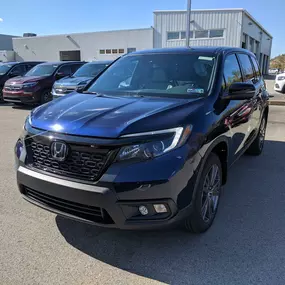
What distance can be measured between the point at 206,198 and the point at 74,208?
127 cm

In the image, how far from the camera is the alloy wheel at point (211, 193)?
9.74ft

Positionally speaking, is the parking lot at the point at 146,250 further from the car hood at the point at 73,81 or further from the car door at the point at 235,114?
the car hood at the point at 73,81

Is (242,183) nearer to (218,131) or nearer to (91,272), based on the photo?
(218,131)

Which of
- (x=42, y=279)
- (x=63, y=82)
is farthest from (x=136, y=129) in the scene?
(x=63, y=82)

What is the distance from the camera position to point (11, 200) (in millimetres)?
3770

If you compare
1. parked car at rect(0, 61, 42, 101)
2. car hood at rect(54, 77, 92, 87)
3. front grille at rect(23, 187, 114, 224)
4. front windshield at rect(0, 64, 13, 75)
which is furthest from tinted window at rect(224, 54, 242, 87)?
front windshield at rect(0, 64, 13, 75)

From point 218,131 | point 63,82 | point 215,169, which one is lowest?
point 63,82

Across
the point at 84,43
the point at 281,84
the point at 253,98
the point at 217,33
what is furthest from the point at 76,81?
the point at 84,43

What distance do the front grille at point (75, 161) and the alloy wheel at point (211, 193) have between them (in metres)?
1.07

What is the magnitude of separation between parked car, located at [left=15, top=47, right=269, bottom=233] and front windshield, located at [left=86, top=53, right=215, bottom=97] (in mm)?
27

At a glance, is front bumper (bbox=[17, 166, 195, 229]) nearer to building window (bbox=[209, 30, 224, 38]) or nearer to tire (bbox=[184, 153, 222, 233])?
tire (bbox=[184, 153, 222, 233])

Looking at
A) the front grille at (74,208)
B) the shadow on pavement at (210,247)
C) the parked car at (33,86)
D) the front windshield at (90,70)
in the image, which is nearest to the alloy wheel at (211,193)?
the shadow on pavement at (210,247)

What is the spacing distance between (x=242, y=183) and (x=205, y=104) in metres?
1.85

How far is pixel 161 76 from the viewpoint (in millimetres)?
3668
